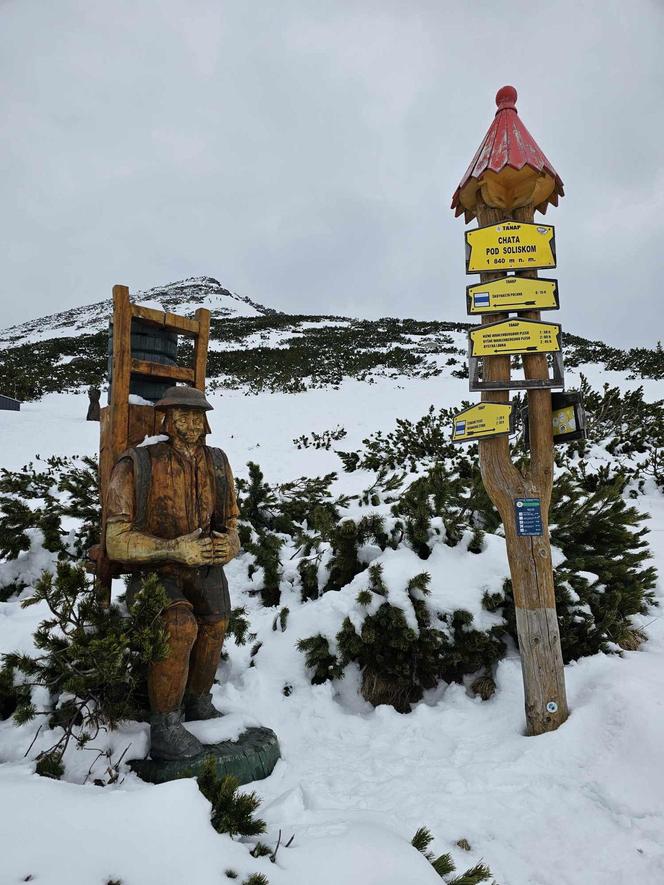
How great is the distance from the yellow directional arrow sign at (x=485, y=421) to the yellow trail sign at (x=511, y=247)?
847 mm

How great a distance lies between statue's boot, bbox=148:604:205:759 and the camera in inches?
92.3

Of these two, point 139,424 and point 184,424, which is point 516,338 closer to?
point 184,424

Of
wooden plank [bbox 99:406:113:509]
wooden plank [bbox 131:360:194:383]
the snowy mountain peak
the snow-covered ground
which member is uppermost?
the snowy mountain peak

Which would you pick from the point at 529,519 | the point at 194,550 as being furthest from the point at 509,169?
the point at 194,550

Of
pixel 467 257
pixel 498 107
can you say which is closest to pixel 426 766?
pixel 467 257

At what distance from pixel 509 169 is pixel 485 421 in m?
1.52

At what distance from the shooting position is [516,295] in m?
2.94

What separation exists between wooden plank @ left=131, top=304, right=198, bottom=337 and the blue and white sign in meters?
2.38

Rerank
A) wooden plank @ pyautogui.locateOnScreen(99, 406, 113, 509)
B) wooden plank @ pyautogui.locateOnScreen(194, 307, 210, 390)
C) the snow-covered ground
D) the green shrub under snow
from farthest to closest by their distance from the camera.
A: the green shrub under snow < wooden plank @ pyautogui.locateOnScreen(194, 307, 210, 390) < wooden plank @ pyautogui.locateOnScreen(99, 406, 113, 509) < the snow-covered ground

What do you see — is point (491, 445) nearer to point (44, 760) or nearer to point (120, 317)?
point (120, 317)

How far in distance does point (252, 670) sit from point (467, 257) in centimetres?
322

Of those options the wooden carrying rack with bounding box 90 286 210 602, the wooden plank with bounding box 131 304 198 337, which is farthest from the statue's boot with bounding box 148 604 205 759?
the wooden plank with bounding box 131 304 198 337

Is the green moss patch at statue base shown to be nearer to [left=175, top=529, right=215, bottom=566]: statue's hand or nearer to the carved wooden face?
[left=175, top=529, right=215, bottom=566]: statue's hand

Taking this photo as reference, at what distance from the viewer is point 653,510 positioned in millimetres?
6160
